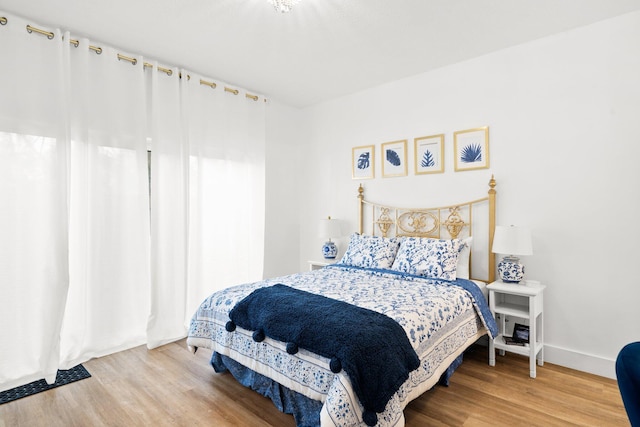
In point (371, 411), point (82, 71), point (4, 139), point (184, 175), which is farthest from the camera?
point (184, 175)

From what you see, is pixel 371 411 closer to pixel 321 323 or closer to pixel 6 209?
pixel 321 323

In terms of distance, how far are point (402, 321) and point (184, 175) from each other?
257 cm

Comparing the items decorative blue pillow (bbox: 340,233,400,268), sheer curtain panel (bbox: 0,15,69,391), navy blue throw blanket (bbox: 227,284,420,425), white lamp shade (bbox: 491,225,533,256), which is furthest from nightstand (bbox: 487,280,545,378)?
sheer curtain panel (bbox: 0,15,69,391)

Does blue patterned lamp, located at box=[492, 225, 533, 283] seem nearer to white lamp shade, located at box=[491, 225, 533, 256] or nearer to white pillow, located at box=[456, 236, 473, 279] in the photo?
white lamp shade, located at box=[491, 225, 533, 256]

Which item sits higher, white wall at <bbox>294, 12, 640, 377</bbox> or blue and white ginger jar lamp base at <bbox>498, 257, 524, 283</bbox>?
white wall at <bbox>294, 12, 640, 377</bbox>

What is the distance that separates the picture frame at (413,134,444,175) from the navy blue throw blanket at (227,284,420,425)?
198 cm

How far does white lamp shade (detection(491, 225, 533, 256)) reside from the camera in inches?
105

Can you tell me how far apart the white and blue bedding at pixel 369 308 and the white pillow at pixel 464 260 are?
0.21 meters

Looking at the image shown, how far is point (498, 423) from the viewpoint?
79.7 inches

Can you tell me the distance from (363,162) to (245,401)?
2822mm

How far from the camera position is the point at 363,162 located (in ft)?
13.5

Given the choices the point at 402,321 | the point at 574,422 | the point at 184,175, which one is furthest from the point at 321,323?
Result: the point at 184,175

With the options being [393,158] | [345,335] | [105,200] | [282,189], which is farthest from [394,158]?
[105,200]

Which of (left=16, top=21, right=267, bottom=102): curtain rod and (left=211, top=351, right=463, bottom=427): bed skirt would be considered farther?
(left=16, top=21, right=267, bottom=102): curtain rod
